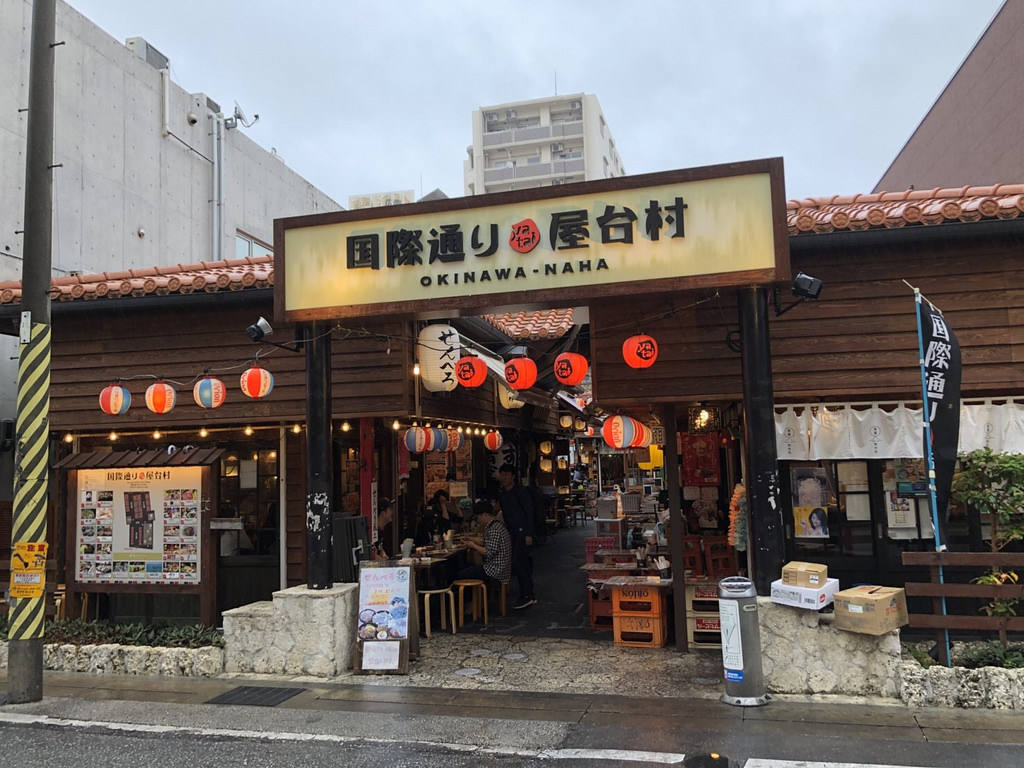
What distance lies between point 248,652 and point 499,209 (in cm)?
578

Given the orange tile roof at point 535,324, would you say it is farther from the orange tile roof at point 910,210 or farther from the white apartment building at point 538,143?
the white apartment building at point 538,143

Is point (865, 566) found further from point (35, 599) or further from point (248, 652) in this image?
point (35, 599)

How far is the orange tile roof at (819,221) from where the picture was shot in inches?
306

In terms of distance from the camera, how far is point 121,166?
51.8 ft

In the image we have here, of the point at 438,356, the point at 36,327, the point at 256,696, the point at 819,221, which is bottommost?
the point at 256,696

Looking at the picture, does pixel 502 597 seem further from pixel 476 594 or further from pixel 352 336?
pixel 352 336

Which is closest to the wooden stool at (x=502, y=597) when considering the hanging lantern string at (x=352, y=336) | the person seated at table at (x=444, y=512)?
the person seated at table at (x=444, y=512)

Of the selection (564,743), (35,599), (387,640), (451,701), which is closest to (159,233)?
(35,599)

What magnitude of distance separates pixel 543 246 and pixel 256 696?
560 cm

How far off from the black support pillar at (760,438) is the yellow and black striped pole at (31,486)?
7557mm

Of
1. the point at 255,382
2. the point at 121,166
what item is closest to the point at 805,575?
the point at 255,382

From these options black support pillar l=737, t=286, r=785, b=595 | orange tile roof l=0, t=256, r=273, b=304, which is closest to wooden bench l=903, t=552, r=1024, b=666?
black support pillar l=737, t=286, r=785, b=595

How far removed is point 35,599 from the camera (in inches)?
306

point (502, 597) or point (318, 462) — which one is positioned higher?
point (318, 462)
